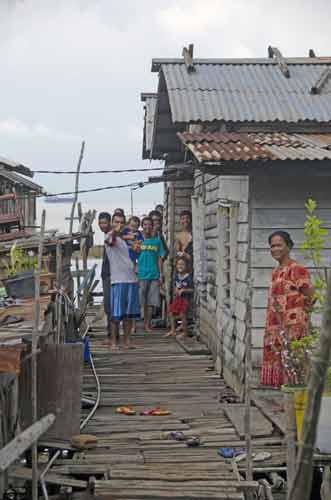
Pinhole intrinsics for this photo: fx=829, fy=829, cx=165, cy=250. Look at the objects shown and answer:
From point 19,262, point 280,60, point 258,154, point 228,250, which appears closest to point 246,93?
point 280,60

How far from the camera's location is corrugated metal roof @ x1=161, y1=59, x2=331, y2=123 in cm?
986

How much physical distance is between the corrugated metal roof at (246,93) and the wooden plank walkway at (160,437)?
307 cm

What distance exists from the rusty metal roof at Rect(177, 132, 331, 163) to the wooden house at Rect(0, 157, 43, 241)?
322cm

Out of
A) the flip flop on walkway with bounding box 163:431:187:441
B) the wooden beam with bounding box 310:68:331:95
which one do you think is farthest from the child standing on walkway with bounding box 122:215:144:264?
the flip flop on walkway with bounding box 163:431:187:441

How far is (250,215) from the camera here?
813 centimetres

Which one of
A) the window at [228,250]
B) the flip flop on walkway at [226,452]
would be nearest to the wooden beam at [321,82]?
the window at [228,250]

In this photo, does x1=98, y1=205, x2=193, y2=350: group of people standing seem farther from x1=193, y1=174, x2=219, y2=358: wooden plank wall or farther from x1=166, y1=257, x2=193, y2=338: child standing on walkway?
x1=193, y1=174, x2=219, y2=358: wooden plank wall

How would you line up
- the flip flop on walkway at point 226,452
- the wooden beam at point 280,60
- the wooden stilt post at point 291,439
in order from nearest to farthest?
the wooden stilt post at point 291,439 → the flip flop on walkway at point 226,452 → the wooden beam at point 280,60

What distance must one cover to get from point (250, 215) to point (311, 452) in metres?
5.32

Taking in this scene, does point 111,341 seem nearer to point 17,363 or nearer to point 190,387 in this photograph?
point 190,387

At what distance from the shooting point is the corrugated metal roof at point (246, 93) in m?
9.86

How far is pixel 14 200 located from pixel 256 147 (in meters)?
Result: 4.33

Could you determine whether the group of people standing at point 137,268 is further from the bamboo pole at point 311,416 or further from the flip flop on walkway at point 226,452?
the bamboo pole at point 311,416

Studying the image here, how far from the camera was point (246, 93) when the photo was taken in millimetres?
10531
